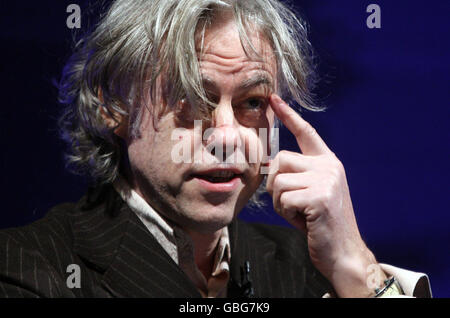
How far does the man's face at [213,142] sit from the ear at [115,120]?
4.6 inches

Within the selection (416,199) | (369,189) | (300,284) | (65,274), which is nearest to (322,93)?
(369,189)

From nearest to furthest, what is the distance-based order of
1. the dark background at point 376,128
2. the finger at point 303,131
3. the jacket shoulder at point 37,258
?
the jacket shoulder at point 37,258, the finger at point 303,131, the dark background at point 376,128

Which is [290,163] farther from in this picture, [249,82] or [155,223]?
[155,223]

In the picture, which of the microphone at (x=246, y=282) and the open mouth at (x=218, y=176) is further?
Answer: the microphone at (x=246, y=282)

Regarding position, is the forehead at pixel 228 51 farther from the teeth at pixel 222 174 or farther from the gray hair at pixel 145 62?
the teeth at pixel 222 174

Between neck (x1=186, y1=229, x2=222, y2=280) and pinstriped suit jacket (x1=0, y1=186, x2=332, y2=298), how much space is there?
0.25ft

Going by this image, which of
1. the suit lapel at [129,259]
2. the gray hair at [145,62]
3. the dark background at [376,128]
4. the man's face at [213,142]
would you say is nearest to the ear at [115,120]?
the gray hair at [145,62]

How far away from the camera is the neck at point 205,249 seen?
171 cm

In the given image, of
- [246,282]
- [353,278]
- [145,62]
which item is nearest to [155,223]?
[246,282]

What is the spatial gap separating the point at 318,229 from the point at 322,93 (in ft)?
2.29

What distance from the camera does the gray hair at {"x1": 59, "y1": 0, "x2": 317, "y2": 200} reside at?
59.9 inches

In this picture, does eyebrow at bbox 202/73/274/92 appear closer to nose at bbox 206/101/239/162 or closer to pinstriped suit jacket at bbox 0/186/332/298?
nose at bbox 206/101/239/162

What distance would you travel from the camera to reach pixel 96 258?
1.57 m

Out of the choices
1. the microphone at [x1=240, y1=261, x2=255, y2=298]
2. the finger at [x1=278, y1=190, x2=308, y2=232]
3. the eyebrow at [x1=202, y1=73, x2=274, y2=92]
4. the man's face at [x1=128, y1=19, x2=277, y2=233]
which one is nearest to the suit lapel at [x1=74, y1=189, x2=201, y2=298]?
the man's face at [x1=128, y1=19, x2=277, y2=233]
